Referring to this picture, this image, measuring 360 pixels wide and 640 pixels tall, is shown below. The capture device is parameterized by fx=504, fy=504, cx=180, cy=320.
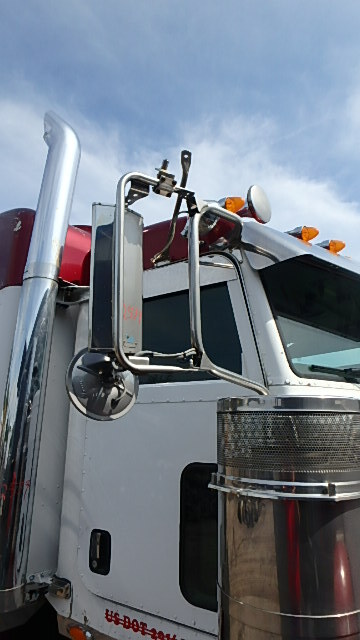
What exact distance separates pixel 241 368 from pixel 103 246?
2.55 feet

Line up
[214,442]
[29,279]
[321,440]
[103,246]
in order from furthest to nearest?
1. [29,279]
2. [214,442]
3. [103,246]
4. [321,440]

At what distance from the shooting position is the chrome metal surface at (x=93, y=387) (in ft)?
4.37

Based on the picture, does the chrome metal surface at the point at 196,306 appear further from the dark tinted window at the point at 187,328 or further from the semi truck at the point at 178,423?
the dark tinted window at the point at 187,328

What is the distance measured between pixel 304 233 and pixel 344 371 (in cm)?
60

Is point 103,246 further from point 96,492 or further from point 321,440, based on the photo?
point 96,492

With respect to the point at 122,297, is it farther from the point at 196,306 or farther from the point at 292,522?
the point at 292,522

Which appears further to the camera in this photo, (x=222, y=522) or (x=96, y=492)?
(x=96, y=492)

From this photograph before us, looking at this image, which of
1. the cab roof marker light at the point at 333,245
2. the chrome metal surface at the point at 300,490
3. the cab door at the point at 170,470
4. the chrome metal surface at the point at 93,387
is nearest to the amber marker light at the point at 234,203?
the cab door at the point at 170,470

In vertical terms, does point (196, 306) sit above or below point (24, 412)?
above

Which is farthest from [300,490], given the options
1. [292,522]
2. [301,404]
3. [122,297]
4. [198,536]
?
[198,536]

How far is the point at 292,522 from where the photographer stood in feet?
3.71

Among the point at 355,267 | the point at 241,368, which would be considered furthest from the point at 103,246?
the point at 355,267

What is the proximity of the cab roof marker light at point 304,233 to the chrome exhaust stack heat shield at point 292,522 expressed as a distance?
1.06 m

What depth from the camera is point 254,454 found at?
1.19m
